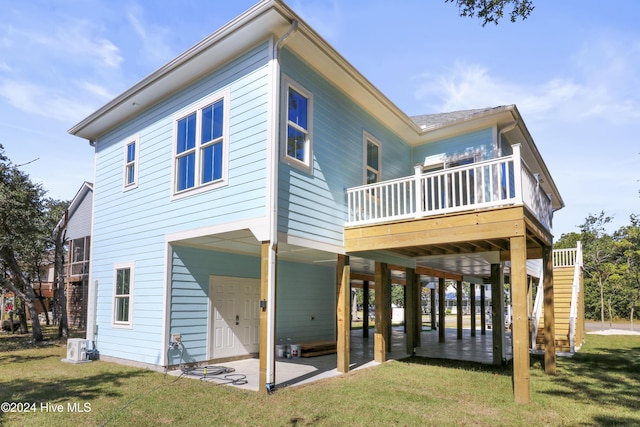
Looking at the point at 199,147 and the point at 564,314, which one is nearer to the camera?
the point at 199,147

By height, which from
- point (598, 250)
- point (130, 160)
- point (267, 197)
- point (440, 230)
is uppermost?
point (130, 160)

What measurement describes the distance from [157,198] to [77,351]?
4.29 metres

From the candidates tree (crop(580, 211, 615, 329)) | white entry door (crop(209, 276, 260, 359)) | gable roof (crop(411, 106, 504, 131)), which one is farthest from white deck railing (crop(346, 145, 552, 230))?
tree (crop(580, 211, 615, 329))

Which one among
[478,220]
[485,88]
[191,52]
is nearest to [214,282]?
[191,52]

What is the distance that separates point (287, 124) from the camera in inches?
332

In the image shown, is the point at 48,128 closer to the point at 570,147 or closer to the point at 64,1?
the point at 64,1

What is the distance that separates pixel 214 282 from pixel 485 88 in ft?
32.5

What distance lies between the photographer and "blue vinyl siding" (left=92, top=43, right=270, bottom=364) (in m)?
8.27

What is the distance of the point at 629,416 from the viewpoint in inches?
250

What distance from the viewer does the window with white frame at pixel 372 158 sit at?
434 inches

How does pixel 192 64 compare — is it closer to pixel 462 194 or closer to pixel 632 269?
pixel 462 194

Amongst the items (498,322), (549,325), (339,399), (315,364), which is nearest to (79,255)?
(315,364)

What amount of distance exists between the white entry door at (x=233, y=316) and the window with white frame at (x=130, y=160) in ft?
11.3

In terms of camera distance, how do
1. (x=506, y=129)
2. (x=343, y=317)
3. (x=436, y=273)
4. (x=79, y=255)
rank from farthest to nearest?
(x=79, y=255) → (x=436, y=273) → (x=506, y=129) → (x=343, y=317)
